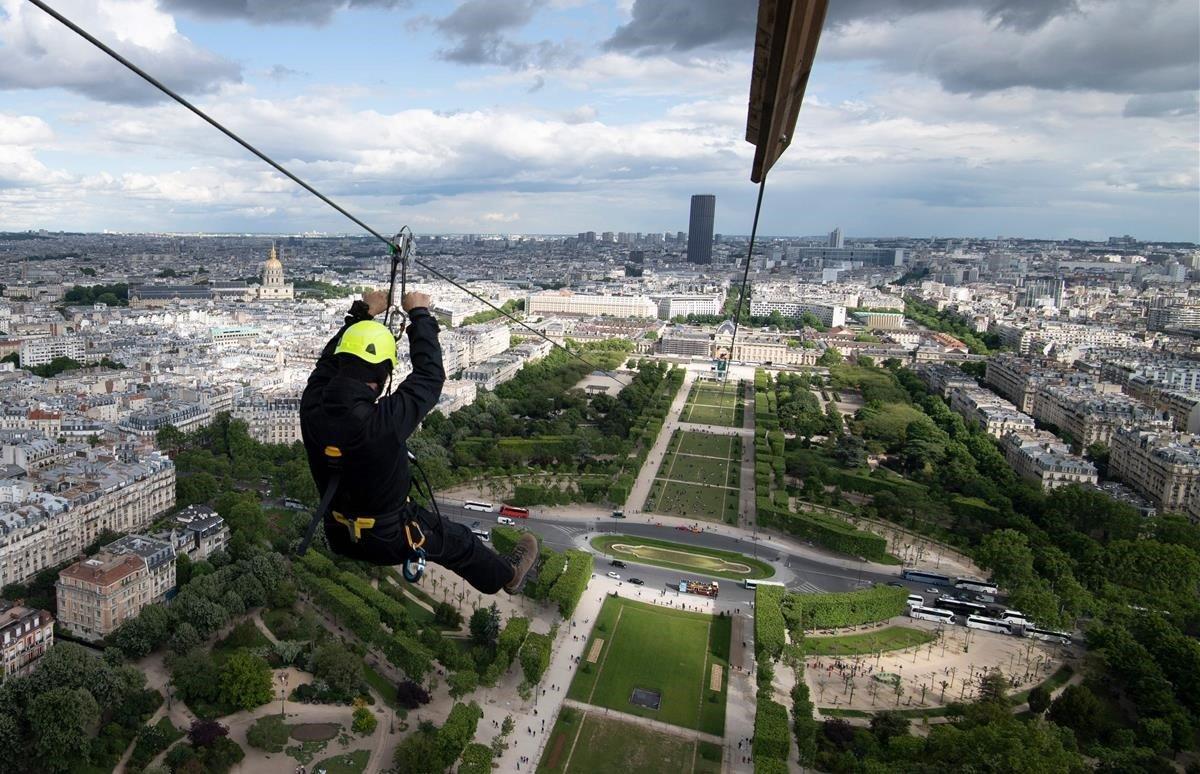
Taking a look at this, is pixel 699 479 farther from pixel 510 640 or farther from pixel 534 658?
pixel 534 658

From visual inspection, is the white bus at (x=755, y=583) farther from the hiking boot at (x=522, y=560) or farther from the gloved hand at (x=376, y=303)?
the gloved hand at (x=376, y=303)

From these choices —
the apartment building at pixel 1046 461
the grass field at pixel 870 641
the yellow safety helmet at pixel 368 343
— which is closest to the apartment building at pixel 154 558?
the grass field at pixel 870 641

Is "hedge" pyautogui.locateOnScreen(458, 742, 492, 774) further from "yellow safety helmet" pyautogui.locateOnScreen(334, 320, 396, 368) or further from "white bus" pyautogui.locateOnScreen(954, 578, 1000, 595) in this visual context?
"white bus" pyautogui.locateOnScreen(954, 578, 1000, 595)

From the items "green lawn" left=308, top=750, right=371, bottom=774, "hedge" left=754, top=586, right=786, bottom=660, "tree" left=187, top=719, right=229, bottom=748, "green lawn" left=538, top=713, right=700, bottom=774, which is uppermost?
"hedge" left=754, top=586, right=786, bottom=660

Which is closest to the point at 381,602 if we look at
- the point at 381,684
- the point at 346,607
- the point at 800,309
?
the point at 346,607

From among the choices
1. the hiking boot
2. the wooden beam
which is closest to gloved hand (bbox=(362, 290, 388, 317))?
the wooden beam

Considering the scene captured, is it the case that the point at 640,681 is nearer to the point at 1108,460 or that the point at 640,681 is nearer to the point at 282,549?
the point at 282,549

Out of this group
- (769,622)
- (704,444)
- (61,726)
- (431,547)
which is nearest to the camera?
(431,547)
